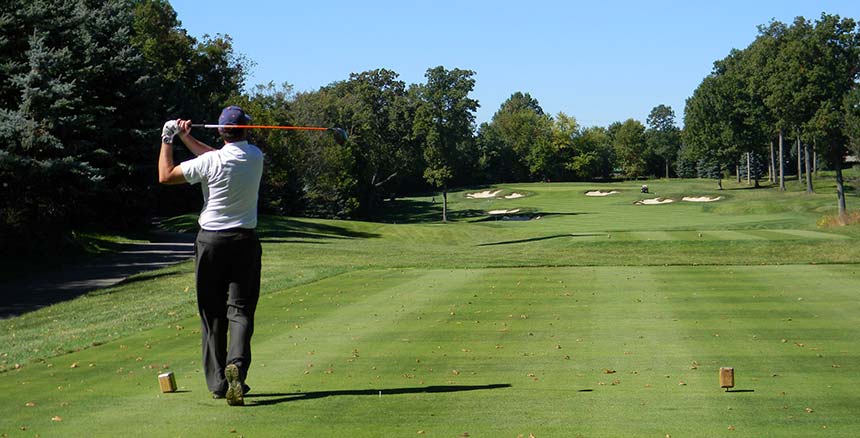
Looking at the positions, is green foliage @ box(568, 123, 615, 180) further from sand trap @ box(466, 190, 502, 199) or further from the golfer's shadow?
the golfer's shadow

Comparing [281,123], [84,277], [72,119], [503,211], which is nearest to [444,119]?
[503,211]

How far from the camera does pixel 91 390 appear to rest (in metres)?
8.64

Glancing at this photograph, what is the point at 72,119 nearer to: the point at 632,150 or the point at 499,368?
the point at 499,368

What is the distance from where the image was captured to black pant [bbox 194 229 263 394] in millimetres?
7762

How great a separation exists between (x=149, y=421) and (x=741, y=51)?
10205cm

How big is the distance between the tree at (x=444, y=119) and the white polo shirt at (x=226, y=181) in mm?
76684

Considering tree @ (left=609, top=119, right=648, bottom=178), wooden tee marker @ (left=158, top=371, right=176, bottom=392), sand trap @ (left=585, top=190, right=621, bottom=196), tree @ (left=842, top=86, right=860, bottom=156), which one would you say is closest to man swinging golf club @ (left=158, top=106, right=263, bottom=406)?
wooden tee marker @ (left=158, top=371, right=176, bottom=392)

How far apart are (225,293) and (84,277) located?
1935cm

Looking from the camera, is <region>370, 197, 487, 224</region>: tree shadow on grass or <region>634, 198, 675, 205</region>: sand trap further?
<region>370, 197, 487, 224</region>: tree shadow on grass

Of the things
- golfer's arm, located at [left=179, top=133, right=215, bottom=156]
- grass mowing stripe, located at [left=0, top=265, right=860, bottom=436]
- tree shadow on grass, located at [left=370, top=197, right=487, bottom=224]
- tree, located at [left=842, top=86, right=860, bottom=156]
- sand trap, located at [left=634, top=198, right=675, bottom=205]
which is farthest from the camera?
tree shadow on grass, located at [left=370, top=197, right=487, bottom=224]

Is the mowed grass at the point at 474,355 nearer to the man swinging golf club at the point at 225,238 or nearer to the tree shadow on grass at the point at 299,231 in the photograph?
the man swinging golf club at the point at 225,238

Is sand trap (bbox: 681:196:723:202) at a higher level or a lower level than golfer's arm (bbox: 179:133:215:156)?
lower

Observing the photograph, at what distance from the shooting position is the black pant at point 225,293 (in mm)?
7762

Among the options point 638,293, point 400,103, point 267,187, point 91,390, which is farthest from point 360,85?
point 91,390
